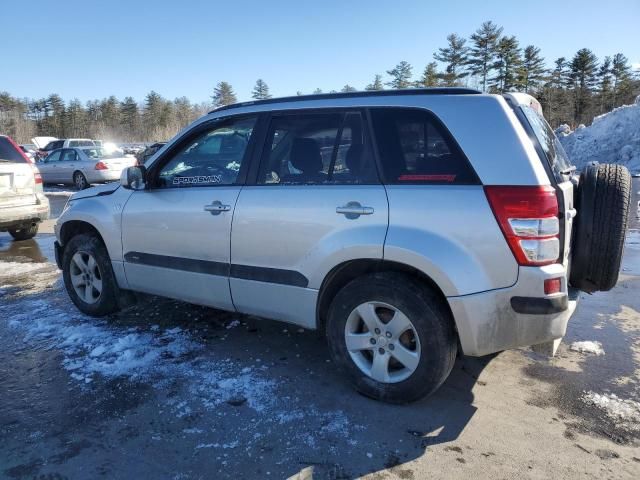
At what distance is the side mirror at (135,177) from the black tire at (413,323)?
6.65 ft

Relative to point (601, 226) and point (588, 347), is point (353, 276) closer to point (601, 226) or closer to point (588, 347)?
point (601, 226)

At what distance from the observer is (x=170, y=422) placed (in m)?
2.96

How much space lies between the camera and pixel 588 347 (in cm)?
398

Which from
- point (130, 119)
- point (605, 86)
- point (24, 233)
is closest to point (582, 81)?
point (605, 86)

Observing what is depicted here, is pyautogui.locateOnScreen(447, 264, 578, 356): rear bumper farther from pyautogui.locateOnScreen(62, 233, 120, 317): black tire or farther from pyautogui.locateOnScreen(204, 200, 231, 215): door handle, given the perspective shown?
pyautogui.locateOnScreen(62, 233, 120, 317): black tire

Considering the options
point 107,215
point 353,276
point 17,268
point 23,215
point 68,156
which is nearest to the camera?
point 353,276

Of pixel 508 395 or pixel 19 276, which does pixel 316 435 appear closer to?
pixel 508 395

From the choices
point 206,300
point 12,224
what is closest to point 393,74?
point 12,224

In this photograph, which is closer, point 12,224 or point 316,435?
point 316,435

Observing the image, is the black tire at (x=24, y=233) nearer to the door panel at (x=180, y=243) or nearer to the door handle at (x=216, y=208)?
the door panel at (x=180, y=243)

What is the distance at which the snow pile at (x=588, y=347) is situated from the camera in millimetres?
3912

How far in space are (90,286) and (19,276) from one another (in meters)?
2.36

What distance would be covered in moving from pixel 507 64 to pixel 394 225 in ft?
164

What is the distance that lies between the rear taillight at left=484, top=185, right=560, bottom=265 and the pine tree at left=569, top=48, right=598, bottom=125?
6280 cm
